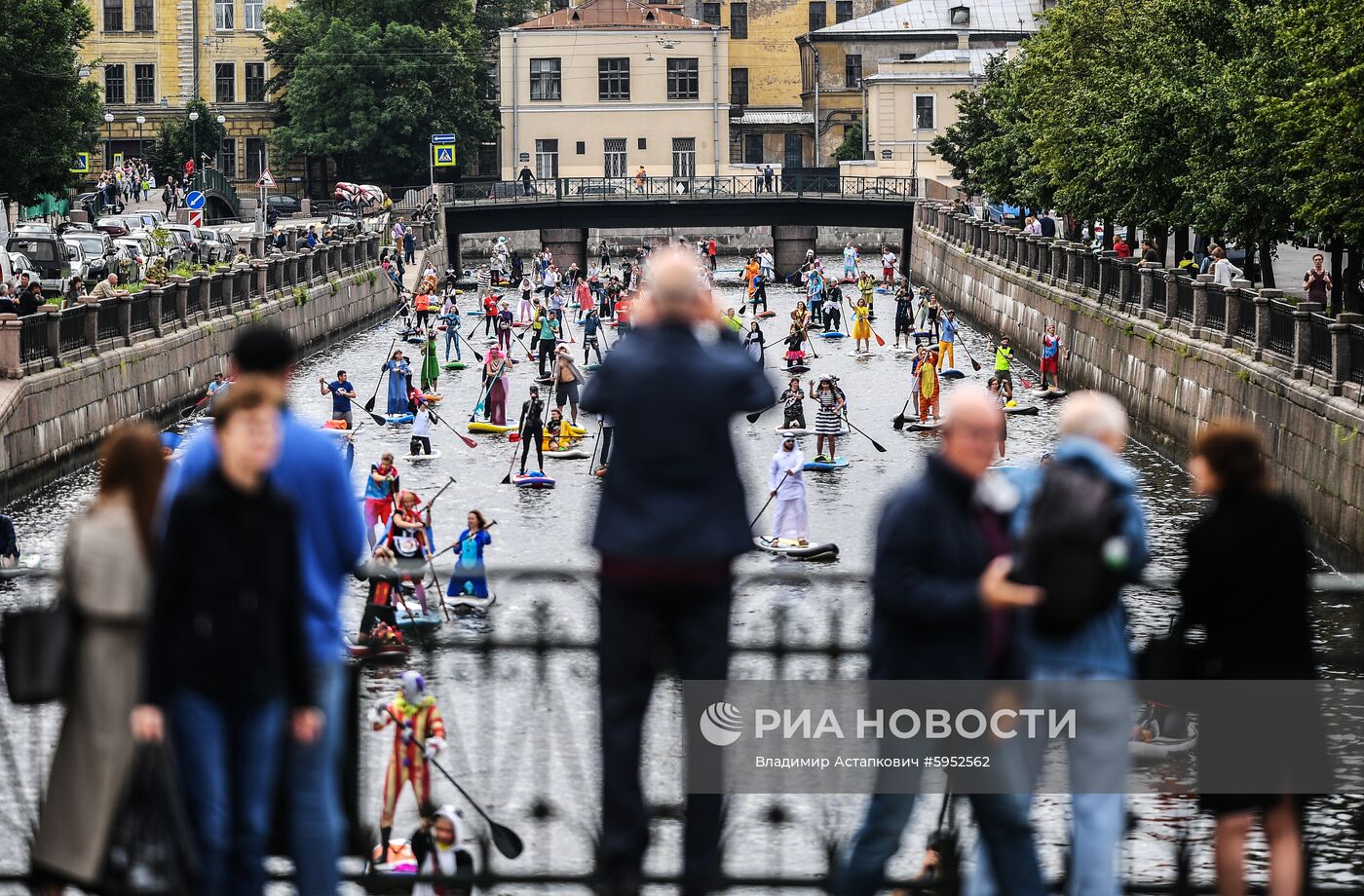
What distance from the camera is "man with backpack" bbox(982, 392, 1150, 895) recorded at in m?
6.27

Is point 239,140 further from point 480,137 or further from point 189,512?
point 189,512

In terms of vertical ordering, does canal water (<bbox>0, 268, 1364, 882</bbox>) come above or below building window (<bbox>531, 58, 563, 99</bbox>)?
below

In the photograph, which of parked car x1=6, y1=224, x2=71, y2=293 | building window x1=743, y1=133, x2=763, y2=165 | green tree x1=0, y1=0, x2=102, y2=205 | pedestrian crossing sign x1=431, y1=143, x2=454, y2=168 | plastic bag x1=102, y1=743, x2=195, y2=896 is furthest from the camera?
building window x1=743, y1=133, x2=763, y2=165

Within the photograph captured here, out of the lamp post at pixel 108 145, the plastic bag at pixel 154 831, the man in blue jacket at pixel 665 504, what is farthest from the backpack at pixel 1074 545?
the lamp post at pixel 108 145

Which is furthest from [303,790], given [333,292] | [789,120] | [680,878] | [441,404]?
[789,120]

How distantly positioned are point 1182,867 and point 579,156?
97099 millimetres

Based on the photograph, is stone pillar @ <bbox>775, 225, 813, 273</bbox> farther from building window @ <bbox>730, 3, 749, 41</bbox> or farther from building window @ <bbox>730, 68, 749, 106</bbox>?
building window @ <bbox>730, 3, 749, 41</bbox>

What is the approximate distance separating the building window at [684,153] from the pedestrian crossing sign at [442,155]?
63.3 feet

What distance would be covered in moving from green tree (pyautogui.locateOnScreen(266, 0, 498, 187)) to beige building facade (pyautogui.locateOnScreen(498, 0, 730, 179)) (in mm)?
4428

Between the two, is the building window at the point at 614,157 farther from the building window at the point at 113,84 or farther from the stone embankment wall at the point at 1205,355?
the stone embankment wall at the point at 1205,355

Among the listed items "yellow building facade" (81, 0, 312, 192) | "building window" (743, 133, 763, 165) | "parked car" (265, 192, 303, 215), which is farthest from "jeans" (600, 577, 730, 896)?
"building window" (743, 133, 763, 165)

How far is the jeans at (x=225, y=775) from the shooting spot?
6051 millimetres

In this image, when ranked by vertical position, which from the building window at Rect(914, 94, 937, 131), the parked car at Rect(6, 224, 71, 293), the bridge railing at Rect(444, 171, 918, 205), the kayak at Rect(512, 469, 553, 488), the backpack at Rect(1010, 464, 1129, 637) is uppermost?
the building window at Rect(914, 94, 937, 131)

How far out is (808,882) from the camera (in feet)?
23.6
